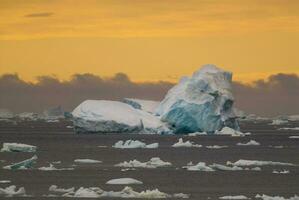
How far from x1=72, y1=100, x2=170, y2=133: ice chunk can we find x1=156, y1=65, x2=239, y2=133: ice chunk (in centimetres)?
201

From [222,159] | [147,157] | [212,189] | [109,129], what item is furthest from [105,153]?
[212,189]

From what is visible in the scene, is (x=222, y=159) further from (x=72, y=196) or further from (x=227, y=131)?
(x=72, y=196)

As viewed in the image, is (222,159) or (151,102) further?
(151,102)

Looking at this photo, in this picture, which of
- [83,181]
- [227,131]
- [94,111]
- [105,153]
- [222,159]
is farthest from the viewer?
[227,131]

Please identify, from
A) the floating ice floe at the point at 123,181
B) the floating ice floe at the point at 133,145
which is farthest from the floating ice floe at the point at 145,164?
the floating ice floe at the point at 133,145

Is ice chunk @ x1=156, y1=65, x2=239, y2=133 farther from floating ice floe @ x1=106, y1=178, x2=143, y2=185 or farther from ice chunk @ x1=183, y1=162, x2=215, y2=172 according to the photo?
floating ice floe @ x1=106, y1=178, x2=143, y2=185

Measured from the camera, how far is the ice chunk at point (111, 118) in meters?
78.9

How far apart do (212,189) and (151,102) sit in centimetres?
5738

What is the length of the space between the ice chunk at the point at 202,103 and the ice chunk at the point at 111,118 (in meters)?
2.01

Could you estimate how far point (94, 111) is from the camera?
3093 inches

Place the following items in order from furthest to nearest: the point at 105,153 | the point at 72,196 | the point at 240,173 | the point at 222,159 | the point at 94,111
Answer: the point at 94,111, the point at 105,153, the point at 222,159, the point at 240,173, the point at 72,196

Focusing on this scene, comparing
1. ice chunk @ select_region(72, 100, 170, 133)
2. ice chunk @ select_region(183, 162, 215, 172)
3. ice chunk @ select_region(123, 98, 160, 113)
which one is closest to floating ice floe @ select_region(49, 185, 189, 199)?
ice chunk @ select_region(183, 162, 215, 172)

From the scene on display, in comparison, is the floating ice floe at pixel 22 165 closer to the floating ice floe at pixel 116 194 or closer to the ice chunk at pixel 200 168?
the ice chunk at pixel 200 168

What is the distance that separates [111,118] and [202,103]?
812cm
